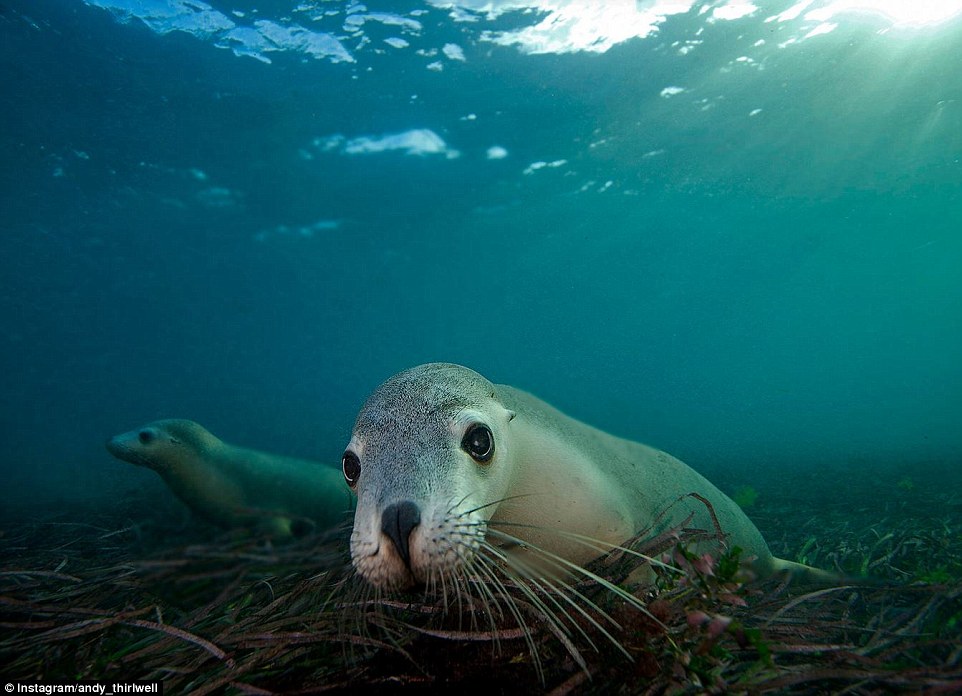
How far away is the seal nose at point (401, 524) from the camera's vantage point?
54.8 inches

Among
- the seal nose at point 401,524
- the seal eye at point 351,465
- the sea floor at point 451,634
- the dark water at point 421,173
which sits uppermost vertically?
the dark water at point 421,173

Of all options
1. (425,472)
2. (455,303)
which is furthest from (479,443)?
A: (455,303)

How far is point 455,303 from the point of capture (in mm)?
43781

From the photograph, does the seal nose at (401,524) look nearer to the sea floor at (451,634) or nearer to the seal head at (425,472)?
the seal head at (425,472)

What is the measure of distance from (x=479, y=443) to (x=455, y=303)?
42204 mm

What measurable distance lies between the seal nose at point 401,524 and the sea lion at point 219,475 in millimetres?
3384

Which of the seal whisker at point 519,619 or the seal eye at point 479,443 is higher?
the seal eye at point 479,443

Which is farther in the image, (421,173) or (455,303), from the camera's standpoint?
(455,303)

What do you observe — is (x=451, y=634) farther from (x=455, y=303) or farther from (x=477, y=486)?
(x=455, y=303)

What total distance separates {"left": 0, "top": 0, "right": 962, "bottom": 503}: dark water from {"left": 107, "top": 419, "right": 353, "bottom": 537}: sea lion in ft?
21.3

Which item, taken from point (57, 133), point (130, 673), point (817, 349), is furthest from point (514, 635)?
point (817, 349)

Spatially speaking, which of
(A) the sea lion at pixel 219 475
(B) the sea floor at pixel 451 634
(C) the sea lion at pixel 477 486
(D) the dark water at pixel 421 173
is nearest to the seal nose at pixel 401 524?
(C) the sea lion at pixel 477 486

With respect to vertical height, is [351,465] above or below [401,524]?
above

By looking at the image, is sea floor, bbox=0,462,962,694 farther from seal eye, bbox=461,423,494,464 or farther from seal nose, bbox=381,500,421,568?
seal eye, bbox=461,423,494,464
